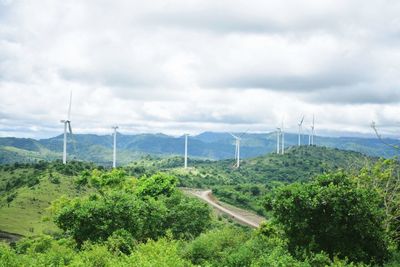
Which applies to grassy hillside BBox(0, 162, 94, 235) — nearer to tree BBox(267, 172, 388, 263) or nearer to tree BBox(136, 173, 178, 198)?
tree BBox(136, 173, 178, 198)

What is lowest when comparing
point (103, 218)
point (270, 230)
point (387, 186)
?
point (103, 218)

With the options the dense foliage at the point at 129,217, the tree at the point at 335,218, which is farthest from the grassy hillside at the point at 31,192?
the tree at the point at 335,218

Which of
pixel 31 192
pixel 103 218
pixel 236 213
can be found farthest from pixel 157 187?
pixel 236 213

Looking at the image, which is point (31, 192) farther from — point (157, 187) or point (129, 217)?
point (129, 217)

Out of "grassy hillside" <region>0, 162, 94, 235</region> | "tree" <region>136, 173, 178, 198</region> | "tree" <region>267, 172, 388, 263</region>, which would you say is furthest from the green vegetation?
"grassy hillside" <region>0, 162, 94, 235</region>

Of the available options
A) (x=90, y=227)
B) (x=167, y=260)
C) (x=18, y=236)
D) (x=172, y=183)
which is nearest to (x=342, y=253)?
(x=167, y=260)

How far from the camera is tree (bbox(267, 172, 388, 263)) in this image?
1657 inches

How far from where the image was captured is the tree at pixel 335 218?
42094 millimetres

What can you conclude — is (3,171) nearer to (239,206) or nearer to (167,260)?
(239,206)

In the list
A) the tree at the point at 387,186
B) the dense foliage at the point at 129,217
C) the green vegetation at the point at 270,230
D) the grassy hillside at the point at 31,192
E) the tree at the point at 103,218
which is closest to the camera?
the green vegetation at the point at 270,230

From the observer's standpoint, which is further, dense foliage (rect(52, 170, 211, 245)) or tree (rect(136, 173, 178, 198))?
tree (rect(136, 173, 178, 198))

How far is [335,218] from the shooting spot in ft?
139

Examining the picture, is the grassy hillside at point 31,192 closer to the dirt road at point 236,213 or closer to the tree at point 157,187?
the tree at point 157,187

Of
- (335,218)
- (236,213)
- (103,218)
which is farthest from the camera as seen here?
(236,213)
